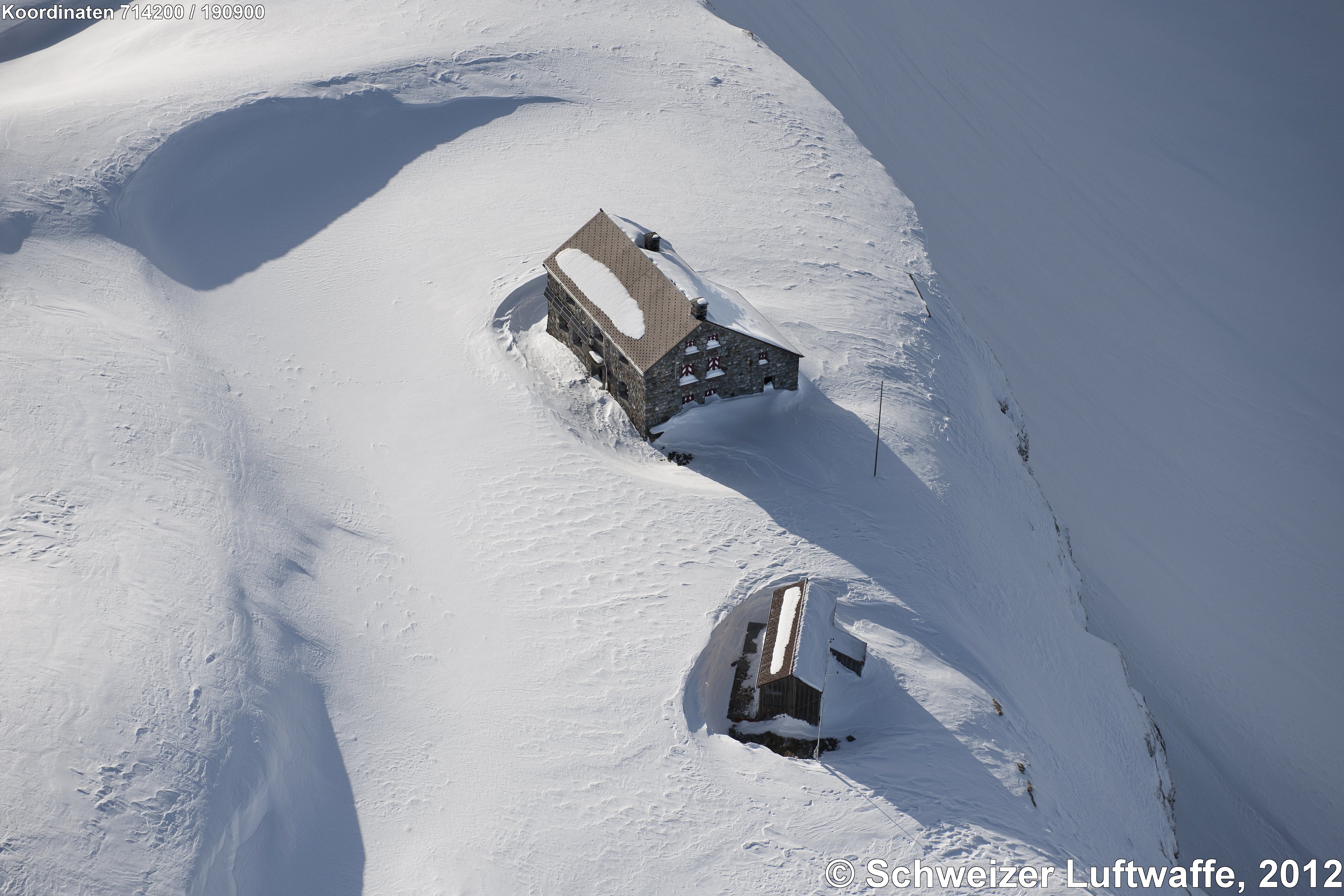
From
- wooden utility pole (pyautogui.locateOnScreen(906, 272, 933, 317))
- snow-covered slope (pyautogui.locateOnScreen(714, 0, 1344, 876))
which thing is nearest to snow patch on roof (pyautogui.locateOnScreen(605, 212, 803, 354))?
wooden utility pole (pyautogui.locateOnScreen(906, 272, 933, 317))

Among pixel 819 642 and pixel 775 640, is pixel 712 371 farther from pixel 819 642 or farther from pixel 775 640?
pixel 819 642

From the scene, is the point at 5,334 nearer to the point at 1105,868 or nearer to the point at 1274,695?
the point at 1105,868

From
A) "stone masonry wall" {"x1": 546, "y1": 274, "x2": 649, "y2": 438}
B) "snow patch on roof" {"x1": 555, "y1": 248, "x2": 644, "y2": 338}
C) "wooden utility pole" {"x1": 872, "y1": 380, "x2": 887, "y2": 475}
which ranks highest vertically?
"snow patch on roof" {"x1": 555, "y1": 248, "x2": 644, "y2": 338}

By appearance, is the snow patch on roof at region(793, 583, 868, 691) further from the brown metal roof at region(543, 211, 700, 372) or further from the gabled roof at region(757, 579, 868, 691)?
the brown metal roof at region(543, 211, 700, 372)

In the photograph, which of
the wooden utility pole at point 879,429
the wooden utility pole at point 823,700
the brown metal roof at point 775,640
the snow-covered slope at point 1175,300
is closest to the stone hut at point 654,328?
the wooden utility pole at point 879,429

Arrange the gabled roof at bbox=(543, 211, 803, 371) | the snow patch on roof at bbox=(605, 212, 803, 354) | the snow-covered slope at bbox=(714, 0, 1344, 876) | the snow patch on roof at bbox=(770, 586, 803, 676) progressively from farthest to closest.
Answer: the snow-covered slope at bbox=(714, 0, 1344, 876)
the snow patch on roof at bbox=(605, 212, 803, 354)
the gabled roof at bbox=(543, 211, 803, 371)
the snow patch on roof at bbox=(770, 586, 803, 676)

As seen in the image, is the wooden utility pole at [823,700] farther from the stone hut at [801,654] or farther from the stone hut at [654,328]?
the stone hut at [654,328]

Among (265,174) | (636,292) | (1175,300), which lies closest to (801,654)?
(636,292)
